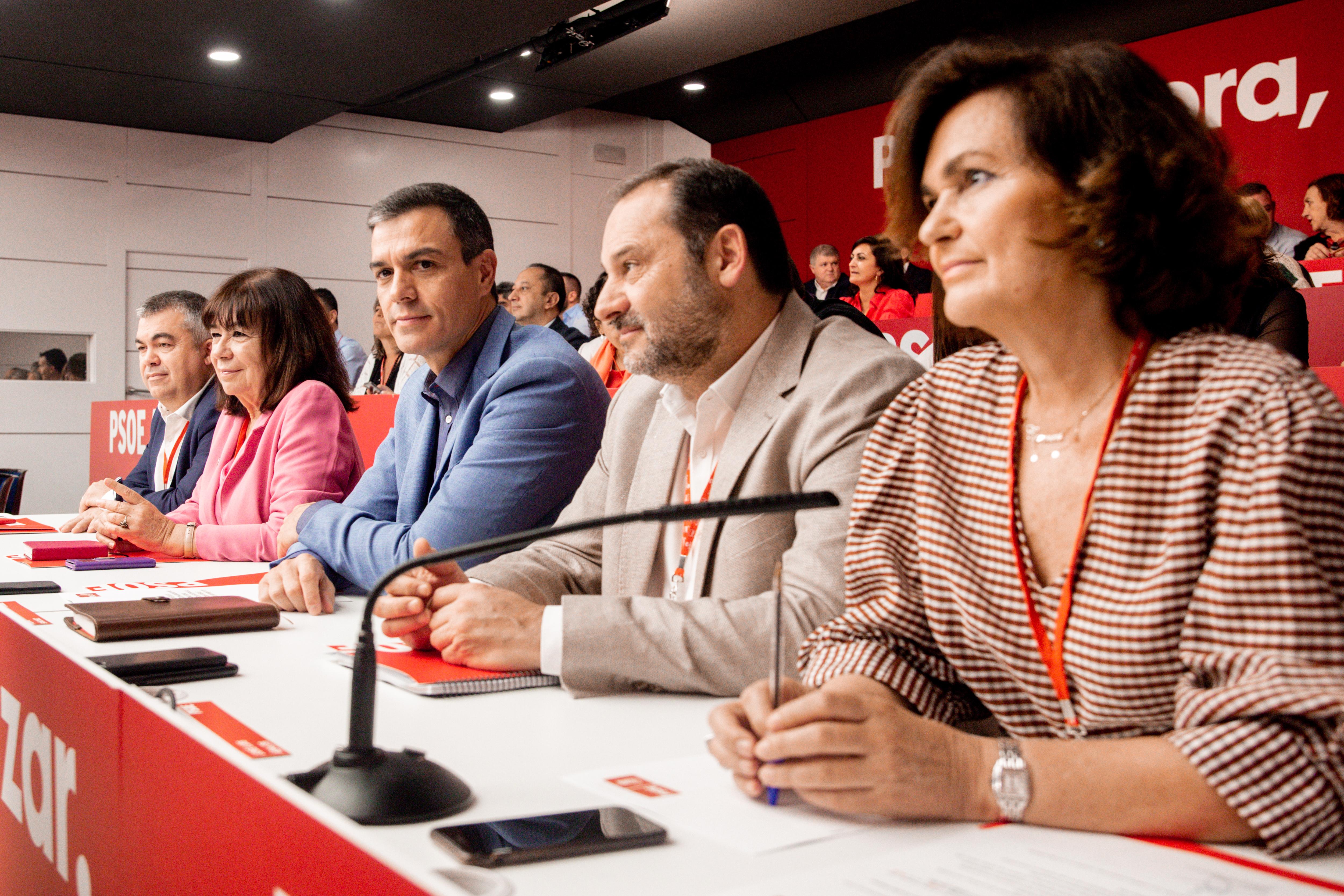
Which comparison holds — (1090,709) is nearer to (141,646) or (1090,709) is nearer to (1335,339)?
(141,646)

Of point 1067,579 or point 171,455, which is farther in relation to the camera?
point 171,455

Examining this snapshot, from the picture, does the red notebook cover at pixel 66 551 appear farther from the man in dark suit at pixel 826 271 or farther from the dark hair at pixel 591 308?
the man in dark suit at pixel 826 271

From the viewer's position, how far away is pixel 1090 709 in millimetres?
987

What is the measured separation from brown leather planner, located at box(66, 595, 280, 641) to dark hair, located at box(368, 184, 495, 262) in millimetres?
957

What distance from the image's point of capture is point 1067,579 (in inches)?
39.2

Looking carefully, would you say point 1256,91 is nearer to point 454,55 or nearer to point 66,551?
point 454,55

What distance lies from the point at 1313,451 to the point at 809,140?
958 centimetres

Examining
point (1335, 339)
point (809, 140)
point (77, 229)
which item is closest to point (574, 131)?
point (809, 140)

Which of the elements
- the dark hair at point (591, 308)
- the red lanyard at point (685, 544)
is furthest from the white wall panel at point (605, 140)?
the red lanyard at point (685, 544)

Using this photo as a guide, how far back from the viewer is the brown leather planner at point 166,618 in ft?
5.12

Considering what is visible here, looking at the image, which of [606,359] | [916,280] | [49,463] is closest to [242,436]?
[606,359]

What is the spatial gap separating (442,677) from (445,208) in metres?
1.32

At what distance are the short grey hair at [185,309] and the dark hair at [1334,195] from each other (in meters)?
5.57

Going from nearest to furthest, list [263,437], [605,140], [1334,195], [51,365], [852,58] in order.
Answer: [263,437] → [1334,195] → [51,365] → [852,58] → [605,140]
